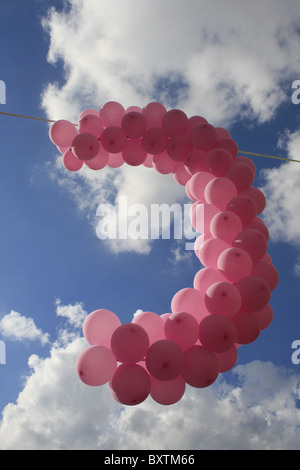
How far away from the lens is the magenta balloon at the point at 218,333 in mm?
3322

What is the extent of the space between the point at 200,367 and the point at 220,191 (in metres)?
2.10

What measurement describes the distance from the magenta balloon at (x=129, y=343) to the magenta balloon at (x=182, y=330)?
0.96 feet

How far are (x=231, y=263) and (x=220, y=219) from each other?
57 centimetres

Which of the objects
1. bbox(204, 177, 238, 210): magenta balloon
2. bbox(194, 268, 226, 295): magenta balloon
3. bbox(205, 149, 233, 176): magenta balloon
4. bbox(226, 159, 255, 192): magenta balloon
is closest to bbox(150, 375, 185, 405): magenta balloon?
bbox(194, 268, 226, 295): magenta balloon

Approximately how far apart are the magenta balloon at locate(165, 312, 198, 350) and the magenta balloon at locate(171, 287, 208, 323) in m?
0.23

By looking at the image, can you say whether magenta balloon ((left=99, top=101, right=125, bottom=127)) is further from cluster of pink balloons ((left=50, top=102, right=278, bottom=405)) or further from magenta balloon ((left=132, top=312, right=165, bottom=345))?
magenta balloon ((left=132, top=312, right=165, bottom=345))

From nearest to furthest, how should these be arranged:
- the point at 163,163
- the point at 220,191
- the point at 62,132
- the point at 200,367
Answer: the point at 200,367, the point at 220,191, the point at 62,132, the point at 163,163

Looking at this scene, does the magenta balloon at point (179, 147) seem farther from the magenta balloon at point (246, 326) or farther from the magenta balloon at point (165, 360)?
the magenta balloon at point (165, 360)

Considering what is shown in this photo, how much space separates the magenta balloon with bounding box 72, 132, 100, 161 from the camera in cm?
455

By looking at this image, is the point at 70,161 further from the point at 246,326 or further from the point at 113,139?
the point at 246,326

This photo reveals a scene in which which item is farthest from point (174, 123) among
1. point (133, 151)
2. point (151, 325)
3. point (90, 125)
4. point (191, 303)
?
point (151, 325)

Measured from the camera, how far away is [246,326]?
3.57 meters

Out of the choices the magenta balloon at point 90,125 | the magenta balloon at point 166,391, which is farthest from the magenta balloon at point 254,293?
the magenta balloon at point 90,125
